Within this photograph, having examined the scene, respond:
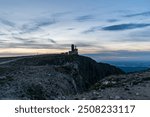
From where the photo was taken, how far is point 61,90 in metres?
29.5

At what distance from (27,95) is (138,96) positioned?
26.3ft

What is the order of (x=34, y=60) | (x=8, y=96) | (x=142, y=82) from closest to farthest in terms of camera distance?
(x=8, y=96)
(x=142, y=82)
(x=34, y=60)

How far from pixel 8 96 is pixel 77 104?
23.7 ft

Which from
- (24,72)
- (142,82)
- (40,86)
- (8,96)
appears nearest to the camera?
(8,96)

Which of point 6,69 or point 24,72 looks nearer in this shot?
point 24,72

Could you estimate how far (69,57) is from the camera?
52.5 metres

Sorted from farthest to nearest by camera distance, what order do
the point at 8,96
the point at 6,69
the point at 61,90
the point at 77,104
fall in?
the point at 6,69 → the point at 61,90 → the point at 8,96 → the point at 77,104

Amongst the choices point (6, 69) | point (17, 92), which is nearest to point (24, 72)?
point (6, 69)

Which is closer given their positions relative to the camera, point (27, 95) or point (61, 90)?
point (27, 95)

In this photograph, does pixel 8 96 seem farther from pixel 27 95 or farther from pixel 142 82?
pixel 142 82

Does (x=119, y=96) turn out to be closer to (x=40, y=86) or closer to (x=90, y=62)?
(x=40, y=86)

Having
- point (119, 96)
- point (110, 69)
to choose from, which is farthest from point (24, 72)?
point (110, 69)

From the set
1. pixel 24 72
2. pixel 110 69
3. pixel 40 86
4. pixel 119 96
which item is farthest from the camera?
pixel 110 69

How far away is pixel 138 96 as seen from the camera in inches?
808
